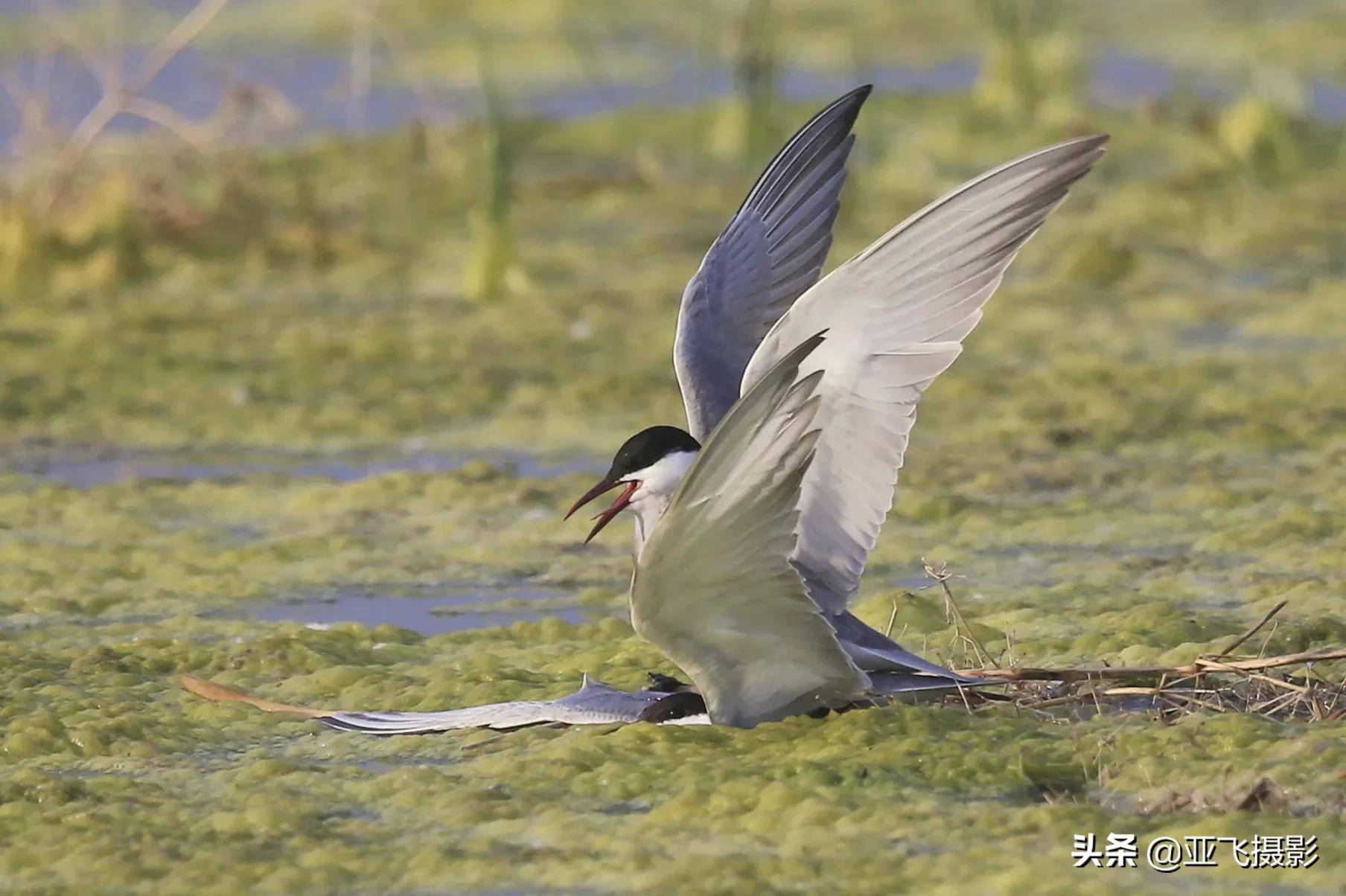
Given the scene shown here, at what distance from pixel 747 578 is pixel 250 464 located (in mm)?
→ 3408

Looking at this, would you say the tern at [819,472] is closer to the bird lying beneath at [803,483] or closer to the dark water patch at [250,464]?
the bird lying beneath at [803,483]

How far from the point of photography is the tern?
377cm

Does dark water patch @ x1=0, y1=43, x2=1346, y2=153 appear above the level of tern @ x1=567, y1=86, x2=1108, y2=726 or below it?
above

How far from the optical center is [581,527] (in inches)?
249

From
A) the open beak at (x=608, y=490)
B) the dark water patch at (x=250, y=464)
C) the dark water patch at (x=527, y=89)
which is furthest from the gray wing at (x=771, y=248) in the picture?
the dark water patch at (x=527, y=89)

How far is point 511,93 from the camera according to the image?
13.1 meters

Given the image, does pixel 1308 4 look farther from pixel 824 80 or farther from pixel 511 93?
pixel 511 93

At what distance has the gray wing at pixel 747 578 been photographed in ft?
11.9

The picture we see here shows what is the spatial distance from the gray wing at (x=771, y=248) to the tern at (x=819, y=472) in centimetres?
24

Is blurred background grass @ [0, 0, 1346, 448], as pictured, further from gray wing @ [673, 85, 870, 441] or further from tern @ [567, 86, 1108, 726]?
tern @ [567, 86, 1108, 726]

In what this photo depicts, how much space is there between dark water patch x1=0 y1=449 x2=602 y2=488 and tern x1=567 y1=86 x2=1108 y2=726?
8.34 feet

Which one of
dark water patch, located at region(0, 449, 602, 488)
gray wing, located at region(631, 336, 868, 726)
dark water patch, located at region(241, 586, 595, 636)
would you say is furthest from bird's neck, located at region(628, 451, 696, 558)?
dark water patch, located at region(0, 449, 602, 488)

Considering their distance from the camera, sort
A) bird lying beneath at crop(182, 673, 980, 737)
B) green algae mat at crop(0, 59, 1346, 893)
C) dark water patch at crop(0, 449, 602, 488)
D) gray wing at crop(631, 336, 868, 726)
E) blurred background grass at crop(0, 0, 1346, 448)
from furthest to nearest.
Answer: blurred background grass at crop(0, 0, 1346, 448), dark water patch at crop(0, 449, 602, 488), bird lying beneath at crop(182, 673, 980, 737), green algae mat at crop(0, 59, 1346, 893), gray wing at crop(631, 336, 868, 726)

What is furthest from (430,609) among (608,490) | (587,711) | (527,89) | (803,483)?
(527,89)
